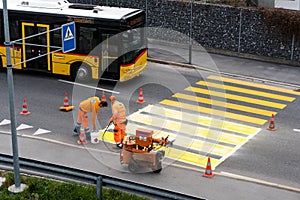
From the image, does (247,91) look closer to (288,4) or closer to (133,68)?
(133,68)

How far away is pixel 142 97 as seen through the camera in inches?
887

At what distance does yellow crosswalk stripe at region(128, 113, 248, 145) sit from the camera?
1928cm

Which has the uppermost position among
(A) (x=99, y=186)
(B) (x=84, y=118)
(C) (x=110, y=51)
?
(C) (x=110, y=51)

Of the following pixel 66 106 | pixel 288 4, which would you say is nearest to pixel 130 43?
pixel 66 106

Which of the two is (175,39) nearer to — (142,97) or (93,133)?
(142,97)

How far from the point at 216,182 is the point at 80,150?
4193 mm

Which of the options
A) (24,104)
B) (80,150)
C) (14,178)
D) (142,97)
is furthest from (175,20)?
(14,178)

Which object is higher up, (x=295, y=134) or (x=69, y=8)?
(x=69, y=8)

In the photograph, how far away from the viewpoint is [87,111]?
18391mm

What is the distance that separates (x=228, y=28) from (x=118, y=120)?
12514 mm

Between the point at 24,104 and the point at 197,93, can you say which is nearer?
the point at 24,104

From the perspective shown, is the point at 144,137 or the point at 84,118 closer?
the point at 144,137

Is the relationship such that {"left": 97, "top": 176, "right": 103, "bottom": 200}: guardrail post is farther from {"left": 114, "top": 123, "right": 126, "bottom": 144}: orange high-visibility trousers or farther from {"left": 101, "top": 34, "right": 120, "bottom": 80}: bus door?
{"left": 101, "top": 34, "right": 120, "bottom": 80}: bus door

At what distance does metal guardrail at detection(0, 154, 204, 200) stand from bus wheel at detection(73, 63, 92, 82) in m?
9.10
